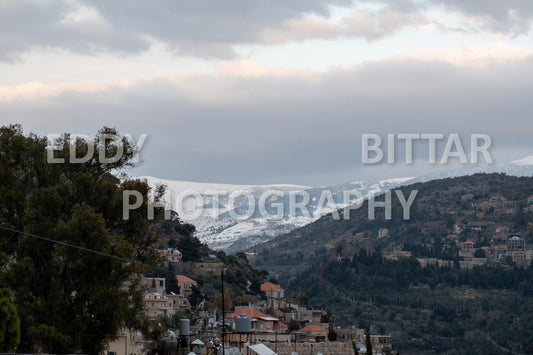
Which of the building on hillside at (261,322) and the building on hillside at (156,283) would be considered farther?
the building on hillside at (156,283)

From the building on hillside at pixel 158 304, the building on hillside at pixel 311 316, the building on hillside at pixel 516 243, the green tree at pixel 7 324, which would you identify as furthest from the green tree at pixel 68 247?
the building on hillside at pixel 516 243

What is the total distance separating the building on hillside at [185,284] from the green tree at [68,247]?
56365 mm

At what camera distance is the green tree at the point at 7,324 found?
1612 cm

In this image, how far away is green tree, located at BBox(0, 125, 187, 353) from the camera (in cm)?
2433

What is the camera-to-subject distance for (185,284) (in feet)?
281

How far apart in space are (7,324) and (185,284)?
69.7m

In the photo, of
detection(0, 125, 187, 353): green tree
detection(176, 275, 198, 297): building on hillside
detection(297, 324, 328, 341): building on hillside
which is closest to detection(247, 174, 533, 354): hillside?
detection(176, 275, 198, 297): building on hillside

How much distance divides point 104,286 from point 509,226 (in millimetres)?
182087

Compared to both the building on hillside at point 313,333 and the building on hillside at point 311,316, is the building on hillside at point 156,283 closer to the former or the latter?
the building on hillside at point 311,316

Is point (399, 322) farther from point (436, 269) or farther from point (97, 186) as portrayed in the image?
point (97, 186)

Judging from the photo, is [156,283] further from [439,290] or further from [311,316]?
[439,290]

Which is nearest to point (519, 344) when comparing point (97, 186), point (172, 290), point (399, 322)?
point (399, 322)

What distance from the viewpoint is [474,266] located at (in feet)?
548

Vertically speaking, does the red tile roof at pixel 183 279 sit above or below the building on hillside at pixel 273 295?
above
